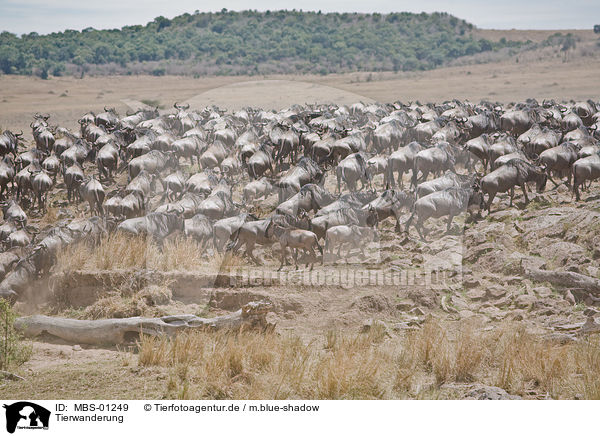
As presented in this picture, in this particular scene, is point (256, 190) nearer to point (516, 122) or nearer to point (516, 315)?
point (516, 315)

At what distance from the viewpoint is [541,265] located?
439 inches

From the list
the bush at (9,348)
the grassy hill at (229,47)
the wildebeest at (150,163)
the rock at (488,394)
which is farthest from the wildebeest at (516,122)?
the grassy hill at (229,47)

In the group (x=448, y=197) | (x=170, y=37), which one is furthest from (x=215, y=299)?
(x=170, y=37)

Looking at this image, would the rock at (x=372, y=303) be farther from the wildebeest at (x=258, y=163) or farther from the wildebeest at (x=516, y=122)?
the wildebeest at (x=516, y=122)

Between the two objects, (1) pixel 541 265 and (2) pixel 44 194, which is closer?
(1) pixel 541 265

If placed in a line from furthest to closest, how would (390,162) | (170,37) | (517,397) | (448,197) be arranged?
(170,37) → (390,162) → (448,197) → (517,397)

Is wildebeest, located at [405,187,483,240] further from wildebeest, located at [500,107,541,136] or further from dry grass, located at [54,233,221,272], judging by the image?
wildebeest, located at [500,107,541,136]

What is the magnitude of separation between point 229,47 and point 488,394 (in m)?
45.3

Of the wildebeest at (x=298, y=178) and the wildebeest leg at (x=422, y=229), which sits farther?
the wildebeest at (x=298, y=178)

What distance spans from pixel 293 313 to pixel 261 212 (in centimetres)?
548

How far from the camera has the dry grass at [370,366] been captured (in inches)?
277

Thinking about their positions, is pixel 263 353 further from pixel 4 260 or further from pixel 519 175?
pixel 519 175
